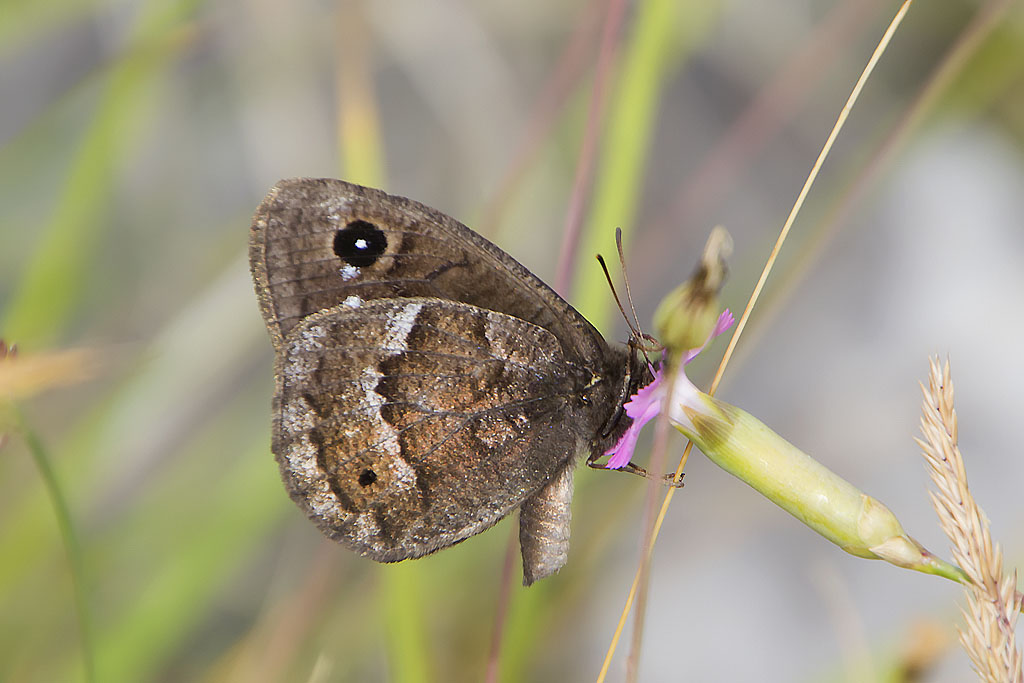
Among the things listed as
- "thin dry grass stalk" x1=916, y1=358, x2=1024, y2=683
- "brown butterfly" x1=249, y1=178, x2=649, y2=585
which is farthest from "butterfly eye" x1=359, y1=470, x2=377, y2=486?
"thin dry grass stalk" x1=916, y1=358, x2=1024, y2=683

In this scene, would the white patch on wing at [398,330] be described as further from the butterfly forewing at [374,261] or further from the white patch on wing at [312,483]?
the white patch on wing at [312,483]

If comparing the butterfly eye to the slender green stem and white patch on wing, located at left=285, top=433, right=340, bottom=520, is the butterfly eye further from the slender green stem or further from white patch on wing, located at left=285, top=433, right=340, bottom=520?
the slender green stem

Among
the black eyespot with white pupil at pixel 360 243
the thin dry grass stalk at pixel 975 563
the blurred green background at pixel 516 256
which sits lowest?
the blurred green background at pixel 516 256

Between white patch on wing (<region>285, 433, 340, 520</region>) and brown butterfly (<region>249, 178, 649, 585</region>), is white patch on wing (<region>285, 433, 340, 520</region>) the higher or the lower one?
the lower one

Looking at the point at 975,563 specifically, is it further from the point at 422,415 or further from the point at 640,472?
the point at 422,415


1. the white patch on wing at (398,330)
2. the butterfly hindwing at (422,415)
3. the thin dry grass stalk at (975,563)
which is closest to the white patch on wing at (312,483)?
the butterfly hindwing at (422,415)

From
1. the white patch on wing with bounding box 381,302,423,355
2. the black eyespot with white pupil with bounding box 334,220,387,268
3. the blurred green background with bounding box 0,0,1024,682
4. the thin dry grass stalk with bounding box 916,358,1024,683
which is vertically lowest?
the blurred green background with bounding box 0,0,1024,682

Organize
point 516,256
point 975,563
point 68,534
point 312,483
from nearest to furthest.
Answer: point 975,563 → point 68,534 → point 312,483 → point 516,256

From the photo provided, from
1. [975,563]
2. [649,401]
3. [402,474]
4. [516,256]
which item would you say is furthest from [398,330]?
[516,256]
